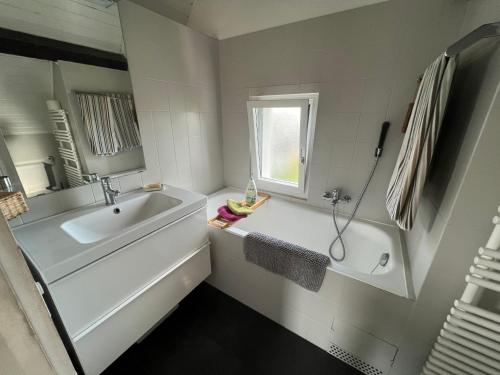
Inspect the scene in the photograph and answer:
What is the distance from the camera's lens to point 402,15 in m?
1.21

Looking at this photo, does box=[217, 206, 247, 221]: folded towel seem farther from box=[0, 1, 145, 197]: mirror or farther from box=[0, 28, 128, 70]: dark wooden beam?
box=[0, 28, 128, 70]: dark wooden beam

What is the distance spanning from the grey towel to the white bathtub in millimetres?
76

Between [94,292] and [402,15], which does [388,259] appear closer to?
[402,15]

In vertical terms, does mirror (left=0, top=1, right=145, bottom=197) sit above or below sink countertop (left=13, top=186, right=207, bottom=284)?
above

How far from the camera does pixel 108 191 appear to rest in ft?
4.06

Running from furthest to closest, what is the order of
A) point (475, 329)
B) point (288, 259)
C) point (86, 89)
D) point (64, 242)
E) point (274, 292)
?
point (274, 292)
point (288, 259)
point (86, 89)
point (64, 242)
point (475, 329)

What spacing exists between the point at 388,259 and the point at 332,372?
2.49ft

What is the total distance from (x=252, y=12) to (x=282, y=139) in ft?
3.17

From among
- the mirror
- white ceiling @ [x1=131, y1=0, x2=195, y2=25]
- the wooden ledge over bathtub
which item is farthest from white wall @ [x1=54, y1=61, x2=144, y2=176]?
the wooden ledge over bathtub

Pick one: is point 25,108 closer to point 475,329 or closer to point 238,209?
point 238,209

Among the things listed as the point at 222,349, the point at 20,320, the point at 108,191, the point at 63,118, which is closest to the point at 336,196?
the point at 222,349

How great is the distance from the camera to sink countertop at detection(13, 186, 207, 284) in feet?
2.55

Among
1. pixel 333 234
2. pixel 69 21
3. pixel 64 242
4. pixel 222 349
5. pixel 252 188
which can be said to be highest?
pixel 69 21

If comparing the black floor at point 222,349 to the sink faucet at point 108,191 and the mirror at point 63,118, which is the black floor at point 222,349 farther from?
the mirror at point 63,118
